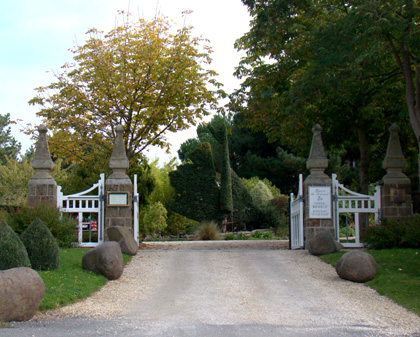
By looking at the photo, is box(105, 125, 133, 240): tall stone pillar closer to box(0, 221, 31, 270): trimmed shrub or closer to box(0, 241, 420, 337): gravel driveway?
box(0, 241, 420, 337): gravel driveway

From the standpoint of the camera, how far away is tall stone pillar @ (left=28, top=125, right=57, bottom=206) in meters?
13.3

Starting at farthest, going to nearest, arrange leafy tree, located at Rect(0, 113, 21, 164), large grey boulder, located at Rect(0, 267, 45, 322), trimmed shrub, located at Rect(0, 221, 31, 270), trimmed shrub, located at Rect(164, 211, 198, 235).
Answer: leafy tree, located at Rect(0, 113, 21, 164), trimmed shrub, located at Rect(164, 211, 198, 235), trimmed shrub, located at Rect(0, 221, 31, 270), large grey boulder, located at Rect(0, 267, 45, 322)

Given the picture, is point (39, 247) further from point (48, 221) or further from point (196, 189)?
point (196, 189)

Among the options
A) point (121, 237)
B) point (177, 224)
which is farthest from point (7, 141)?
point (121, 237)

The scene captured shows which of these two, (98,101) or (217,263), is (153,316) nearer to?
(217,263)

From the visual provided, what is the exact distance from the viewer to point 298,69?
15.1 metres

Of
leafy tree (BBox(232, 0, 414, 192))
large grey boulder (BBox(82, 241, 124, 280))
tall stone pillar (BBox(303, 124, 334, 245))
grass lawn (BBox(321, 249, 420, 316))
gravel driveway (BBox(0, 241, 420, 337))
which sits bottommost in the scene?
gravel driveway (BBox(0, 241, 420, 337))

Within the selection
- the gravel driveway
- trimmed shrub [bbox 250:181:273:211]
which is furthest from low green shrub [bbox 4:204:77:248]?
trimmed shrub [bbox 250:181:273:211]

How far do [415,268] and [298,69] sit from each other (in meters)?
7.44

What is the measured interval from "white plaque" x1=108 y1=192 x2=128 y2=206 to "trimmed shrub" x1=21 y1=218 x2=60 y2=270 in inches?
176

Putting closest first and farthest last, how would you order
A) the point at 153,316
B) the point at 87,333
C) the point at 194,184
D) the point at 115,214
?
the point at 87,333 → the point at 153,316 → the point at 115,214 → the point at 194,184

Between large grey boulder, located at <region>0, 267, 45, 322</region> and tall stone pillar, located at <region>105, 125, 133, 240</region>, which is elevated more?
tall stone pillar, located at <region>105, 125, 133, 240</region>

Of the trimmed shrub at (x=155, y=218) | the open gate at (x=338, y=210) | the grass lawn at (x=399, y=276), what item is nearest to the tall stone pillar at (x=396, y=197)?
the open gate at (x=338, y=210)

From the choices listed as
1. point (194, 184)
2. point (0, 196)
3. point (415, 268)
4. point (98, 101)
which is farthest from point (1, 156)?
point (415, 268)
